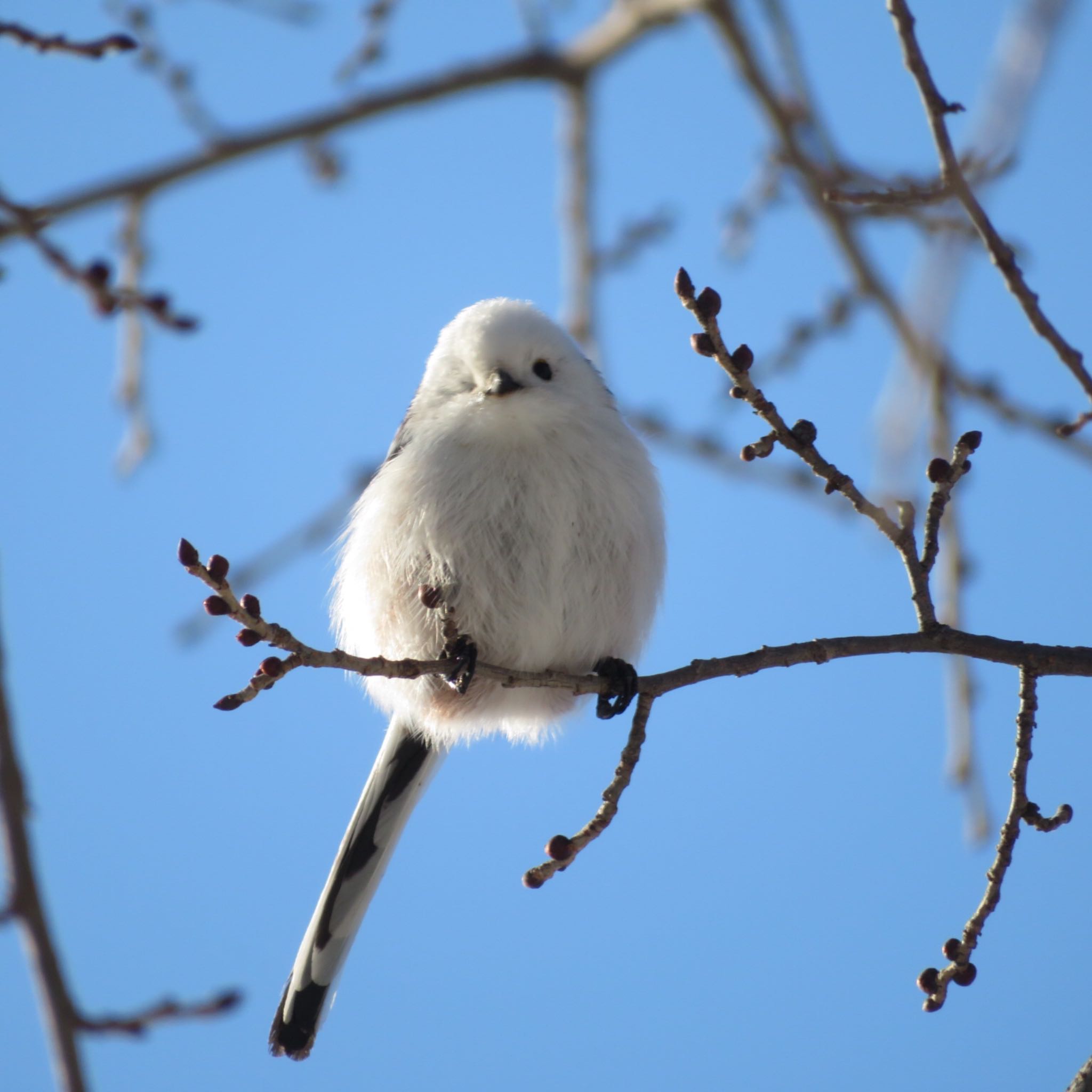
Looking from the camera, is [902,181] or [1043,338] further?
[902,181]

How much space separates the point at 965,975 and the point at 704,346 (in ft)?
4.26

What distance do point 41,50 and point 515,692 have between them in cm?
189

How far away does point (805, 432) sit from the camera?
6.66 feet

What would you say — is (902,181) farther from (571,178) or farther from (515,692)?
(515,692)

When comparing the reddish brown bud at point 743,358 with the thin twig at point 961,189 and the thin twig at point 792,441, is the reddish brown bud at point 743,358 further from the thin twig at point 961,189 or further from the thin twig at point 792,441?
the thin twig at point 961,189

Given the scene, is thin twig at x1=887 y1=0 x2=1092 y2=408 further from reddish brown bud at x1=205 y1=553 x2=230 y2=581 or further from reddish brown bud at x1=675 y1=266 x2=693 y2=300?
reddish brown bud at x1=205 y1=553 x2=230 y2=581

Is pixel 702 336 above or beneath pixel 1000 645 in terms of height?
above

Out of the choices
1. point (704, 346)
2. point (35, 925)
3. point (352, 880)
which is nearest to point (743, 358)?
point (704, 346)

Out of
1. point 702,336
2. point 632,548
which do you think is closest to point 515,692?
point 632,548

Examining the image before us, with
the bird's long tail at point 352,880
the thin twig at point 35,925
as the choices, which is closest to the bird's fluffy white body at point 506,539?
the bird's long tail at point 352,880

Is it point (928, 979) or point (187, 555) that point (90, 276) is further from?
point (928, 979)

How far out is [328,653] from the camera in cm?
202

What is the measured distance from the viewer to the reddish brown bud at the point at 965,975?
7.32 ft

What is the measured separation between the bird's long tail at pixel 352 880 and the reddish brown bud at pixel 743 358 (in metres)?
1.68
